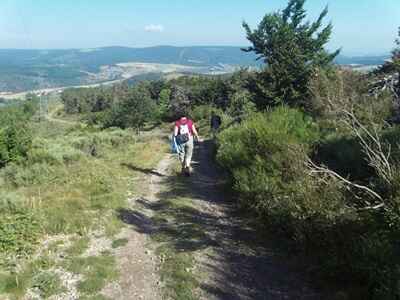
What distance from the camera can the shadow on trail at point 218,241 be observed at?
5441mm

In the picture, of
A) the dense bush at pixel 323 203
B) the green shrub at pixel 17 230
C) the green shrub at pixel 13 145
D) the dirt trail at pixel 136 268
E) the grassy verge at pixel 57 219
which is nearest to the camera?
the dense bush at pixel 323 203

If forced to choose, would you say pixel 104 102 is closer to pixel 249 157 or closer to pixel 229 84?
pixel 229 84

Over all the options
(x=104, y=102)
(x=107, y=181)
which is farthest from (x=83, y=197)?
(x=104, y=102)

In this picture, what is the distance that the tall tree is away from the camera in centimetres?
2491

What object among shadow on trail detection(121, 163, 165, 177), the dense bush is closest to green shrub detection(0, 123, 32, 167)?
shadow on trail detection(121, 163, 165, 177)

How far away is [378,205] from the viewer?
16.8 ft

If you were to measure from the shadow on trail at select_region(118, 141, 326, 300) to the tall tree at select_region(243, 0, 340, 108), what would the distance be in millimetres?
13508

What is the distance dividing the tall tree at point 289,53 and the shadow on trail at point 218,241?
13.5 metres

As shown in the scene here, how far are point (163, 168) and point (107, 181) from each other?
3435mm

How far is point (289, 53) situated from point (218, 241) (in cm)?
2092

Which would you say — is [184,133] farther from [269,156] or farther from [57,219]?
[57,219]

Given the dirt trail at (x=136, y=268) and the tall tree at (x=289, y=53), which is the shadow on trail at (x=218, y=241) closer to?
the dirt trail at (x=136, y=268)

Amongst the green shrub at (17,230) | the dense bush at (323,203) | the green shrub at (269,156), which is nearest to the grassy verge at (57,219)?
the green shrub at (17,230)

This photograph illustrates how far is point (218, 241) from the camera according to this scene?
703 centimetres
